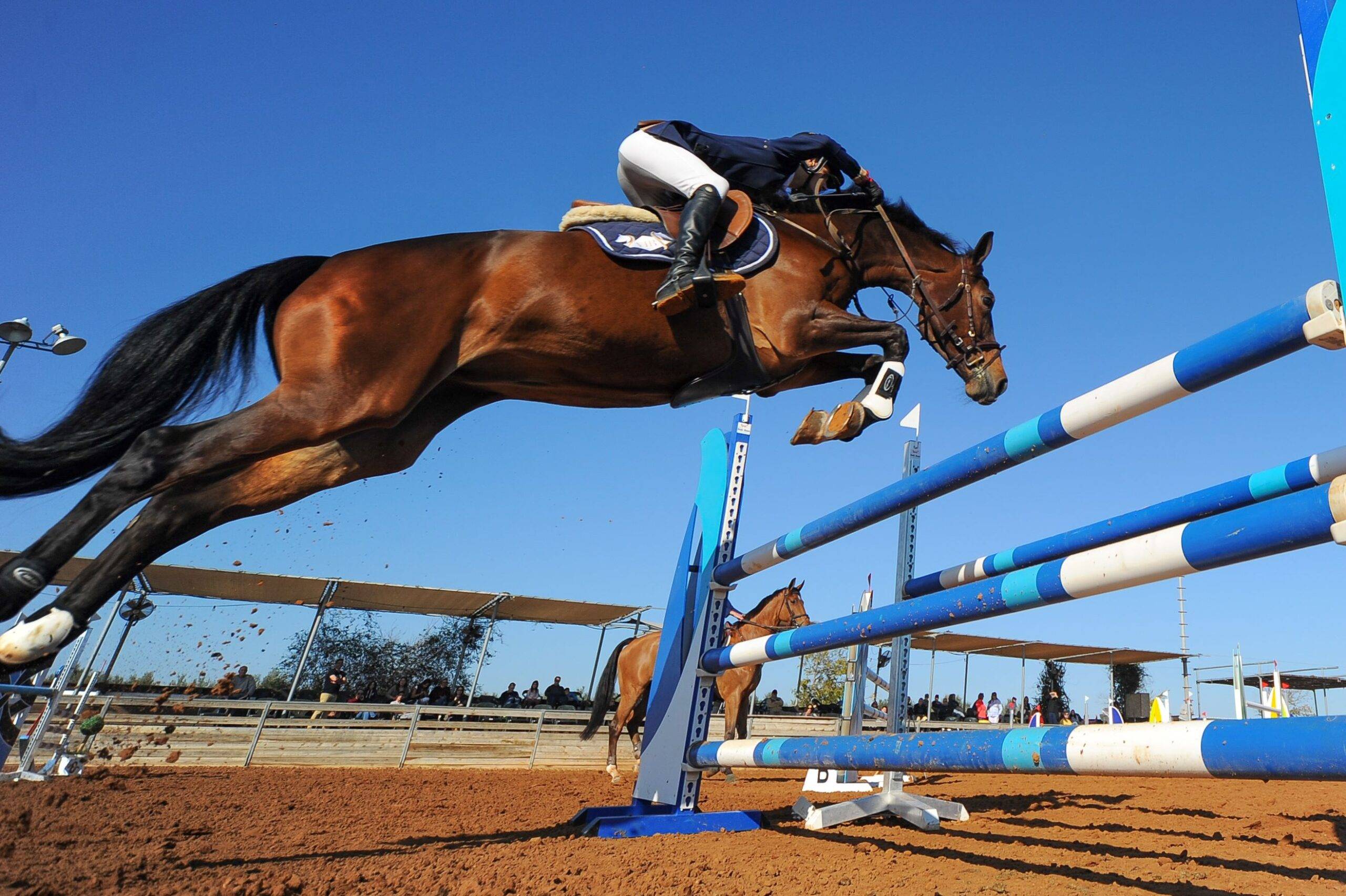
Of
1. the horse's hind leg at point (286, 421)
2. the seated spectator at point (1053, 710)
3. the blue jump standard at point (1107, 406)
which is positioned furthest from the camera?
the seated spectator at point (1053, 710)

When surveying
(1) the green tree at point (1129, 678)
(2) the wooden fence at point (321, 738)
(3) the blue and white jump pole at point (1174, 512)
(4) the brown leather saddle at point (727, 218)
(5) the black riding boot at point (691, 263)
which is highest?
(1) the green tree at point (1129, 678)

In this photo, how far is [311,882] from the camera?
2.07 meters

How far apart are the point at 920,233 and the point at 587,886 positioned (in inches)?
105

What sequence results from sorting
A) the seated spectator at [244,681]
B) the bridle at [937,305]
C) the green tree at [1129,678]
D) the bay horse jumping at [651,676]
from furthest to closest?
the green tree at [1129,678] < the seated spectator at [244,681] < the bay horse jumping at [651,676] < the bridle at [937,305]

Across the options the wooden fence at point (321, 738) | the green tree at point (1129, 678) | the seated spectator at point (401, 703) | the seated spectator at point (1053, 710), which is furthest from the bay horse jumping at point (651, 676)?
the green tree at point (1129, 678)

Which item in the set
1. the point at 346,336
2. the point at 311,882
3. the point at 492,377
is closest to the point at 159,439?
the point at 346,336

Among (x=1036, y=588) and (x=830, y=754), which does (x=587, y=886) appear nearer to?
(x=830, y=754)

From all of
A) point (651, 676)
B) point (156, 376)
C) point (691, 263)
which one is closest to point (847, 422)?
point (691, 263)

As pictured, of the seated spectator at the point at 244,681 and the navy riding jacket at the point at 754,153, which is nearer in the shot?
the navy riding jacket at the point at 754,153

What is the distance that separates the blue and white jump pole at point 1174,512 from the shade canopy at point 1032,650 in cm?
1333

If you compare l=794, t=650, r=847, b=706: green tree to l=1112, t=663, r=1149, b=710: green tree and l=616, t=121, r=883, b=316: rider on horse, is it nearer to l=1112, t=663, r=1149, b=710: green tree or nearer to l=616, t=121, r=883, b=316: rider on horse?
l=1112, t=663, r=1149, b=710: green tree

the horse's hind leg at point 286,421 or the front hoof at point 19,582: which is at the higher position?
the horse's hind leg at point 286,421

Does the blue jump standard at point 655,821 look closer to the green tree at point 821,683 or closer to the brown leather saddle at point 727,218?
the brown leather saddle at point 727,218

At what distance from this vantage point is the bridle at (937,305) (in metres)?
3.05
